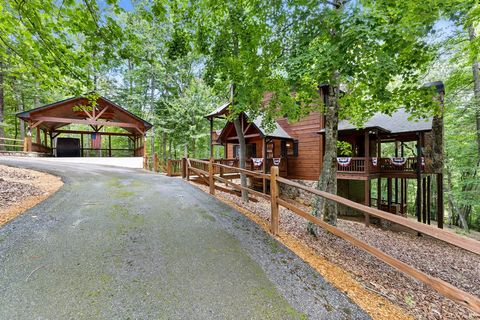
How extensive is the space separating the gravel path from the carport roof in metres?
12.3

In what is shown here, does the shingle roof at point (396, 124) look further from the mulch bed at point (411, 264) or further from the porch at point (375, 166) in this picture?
the mulch bed at point (411, 264)

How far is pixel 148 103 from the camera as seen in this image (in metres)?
21.1

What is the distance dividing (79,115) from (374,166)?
19.1 metres

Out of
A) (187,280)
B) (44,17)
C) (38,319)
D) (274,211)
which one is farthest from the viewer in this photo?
(44,17)

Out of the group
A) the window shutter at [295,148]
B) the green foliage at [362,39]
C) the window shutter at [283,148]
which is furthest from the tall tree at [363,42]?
the window shutter at [283,148]

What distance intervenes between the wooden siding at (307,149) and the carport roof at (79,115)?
1087 centimetres

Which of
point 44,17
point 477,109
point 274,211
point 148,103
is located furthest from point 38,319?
point 148,103

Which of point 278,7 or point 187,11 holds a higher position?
point 187,11

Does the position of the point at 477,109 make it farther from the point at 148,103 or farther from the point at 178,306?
the point at 148,103

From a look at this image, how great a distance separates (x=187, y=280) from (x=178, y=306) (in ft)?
1.27

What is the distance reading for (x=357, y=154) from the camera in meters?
13.3

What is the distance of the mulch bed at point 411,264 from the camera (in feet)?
10.2

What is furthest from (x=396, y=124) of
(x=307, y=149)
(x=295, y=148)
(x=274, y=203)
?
(x=274, y=203)

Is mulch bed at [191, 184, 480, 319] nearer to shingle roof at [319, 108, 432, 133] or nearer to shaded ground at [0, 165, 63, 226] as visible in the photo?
shingle roof at [319, 108, 432, 133]
